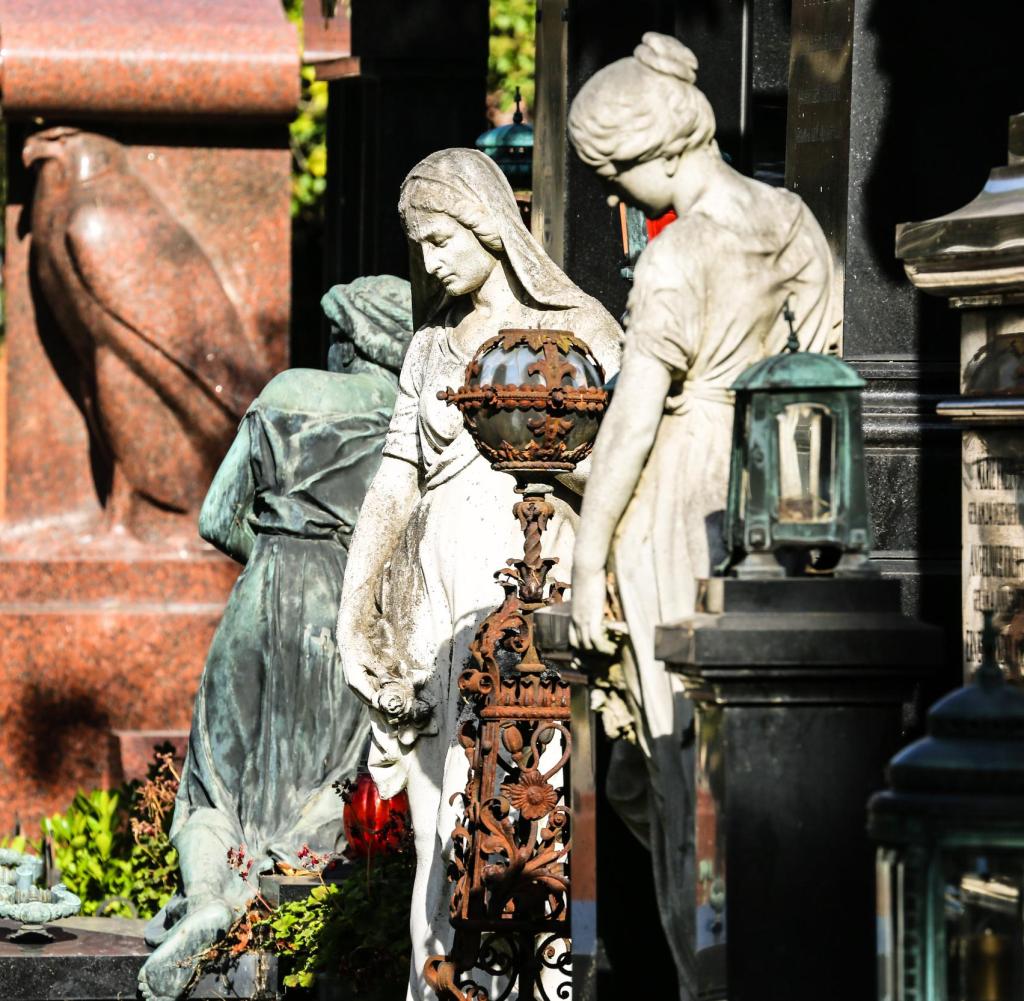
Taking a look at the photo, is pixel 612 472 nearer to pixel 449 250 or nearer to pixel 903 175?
pixel 449 250

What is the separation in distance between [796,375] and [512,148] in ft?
31.5

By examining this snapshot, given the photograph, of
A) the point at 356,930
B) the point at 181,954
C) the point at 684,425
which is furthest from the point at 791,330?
the point at 181,954

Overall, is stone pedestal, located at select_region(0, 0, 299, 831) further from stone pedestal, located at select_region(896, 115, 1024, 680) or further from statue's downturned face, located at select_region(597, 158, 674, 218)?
statue's downturned face, located at select_region(597, 158, 674, 218)

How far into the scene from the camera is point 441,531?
989cm

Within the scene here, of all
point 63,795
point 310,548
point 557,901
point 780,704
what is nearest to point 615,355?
point 557,901

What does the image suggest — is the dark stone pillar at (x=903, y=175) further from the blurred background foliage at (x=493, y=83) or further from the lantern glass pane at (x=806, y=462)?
the blurred background foliage at (x=493, y=83)

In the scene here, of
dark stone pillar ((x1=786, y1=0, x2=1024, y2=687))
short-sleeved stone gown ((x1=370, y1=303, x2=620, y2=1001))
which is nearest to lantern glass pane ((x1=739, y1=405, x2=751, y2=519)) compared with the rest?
short-sleeved stone gown ((x1=370, y1=303, x2=620, y2=1001))

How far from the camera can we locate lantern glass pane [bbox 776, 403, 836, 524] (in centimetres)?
707

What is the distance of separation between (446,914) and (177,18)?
22.4ft

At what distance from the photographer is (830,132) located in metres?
11.2

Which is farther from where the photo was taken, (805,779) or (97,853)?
(97,853)

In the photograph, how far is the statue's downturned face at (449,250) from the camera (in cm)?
986

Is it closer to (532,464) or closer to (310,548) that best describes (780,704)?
(532,464)

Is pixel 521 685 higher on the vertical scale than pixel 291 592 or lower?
lower
